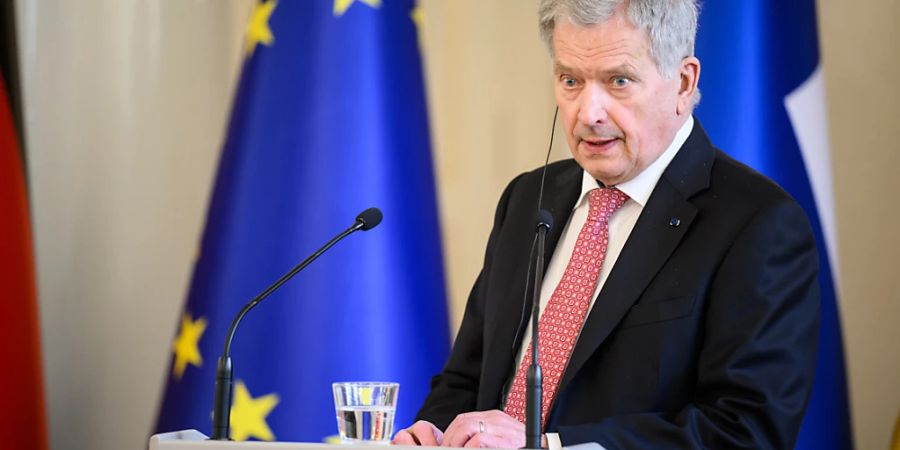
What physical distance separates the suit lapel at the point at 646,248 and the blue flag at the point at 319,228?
3.10 feet

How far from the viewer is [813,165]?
2688 millimetres

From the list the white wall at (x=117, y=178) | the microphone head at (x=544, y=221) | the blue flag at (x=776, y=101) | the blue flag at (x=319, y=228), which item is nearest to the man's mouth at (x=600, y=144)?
the microphone head at (x=544, y=221)

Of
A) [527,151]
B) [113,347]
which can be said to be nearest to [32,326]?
[113,347]

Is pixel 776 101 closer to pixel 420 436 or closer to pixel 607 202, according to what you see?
pixel 607 202

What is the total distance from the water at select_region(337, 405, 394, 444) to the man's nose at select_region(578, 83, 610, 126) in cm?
74

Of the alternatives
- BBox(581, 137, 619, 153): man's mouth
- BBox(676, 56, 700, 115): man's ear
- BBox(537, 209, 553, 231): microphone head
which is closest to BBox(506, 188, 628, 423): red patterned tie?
BBox(581, 137, 619, 153): man's mouth

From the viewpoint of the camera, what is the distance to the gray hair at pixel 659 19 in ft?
7.04

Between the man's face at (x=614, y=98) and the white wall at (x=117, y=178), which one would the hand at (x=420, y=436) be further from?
the white wall at (x=117, y=178)

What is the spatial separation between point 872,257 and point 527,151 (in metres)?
1.00

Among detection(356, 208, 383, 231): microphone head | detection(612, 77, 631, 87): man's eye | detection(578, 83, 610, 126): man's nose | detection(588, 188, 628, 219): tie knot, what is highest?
detection(612, 77, 631, 87): man's eye

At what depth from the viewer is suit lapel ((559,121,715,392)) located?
2.10m

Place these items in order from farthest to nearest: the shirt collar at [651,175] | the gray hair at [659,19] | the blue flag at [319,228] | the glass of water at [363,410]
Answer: the blue flag at [319,228]
the shirt collar at [651,175]
the gray hair at [659,19]
the glass of water at [363,410]

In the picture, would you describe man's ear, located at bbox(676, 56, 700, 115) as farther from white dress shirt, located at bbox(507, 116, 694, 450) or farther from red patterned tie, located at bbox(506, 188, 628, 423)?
red patterned tie, located at bbox(506, 188, 628, 423)

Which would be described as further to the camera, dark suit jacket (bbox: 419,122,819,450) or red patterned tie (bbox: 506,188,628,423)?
red patterned tie (bbox: 506,188,628,423)
